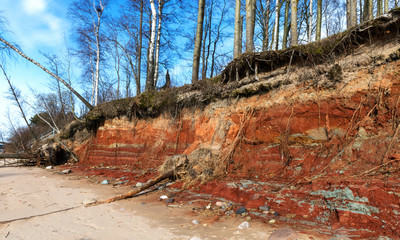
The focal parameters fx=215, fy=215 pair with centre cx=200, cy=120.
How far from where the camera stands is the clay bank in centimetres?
351

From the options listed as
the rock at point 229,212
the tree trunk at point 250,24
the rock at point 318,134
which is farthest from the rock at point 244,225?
the tree trunk at point 250,24

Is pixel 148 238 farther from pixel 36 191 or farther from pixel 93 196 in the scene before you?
pixel 36 191

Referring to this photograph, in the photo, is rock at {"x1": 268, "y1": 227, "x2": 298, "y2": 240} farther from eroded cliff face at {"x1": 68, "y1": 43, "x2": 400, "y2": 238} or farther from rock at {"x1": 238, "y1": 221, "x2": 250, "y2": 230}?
eroded cliff face at {"x1": 68, "y1": 43, "x2": 400, "y2": 238}

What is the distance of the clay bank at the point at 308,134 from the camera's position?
351cm

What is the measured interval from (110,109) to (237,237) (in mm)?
11110

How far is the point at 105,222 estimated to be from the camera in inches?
147

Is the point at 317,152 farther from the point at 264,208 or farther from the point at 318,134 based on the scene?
the point at 264,208

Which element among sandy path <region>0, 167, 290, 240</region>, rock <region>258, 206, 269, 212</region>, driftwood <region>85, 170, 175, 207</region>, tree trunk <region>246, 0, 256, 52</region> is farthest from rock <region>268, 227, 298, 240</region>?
tree trunk <region>246, 0, 256, 52</region>

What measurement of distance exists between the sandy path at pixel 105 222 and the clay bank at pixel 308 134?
0.98m

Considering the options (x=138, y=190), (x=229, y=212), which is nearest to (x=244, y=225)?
(x=229, y=212)

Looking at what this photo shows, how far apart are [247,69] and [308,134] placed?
3169 millimetres

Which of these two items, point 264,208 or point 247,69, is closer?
point 264,208

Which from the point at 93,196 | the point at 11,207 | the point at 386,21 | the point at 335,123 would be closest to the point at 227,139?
the point at 335,123

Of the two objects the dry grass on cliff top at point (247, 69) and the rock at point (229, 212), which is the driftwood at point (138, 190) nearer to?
the rock at point (229, 212)
